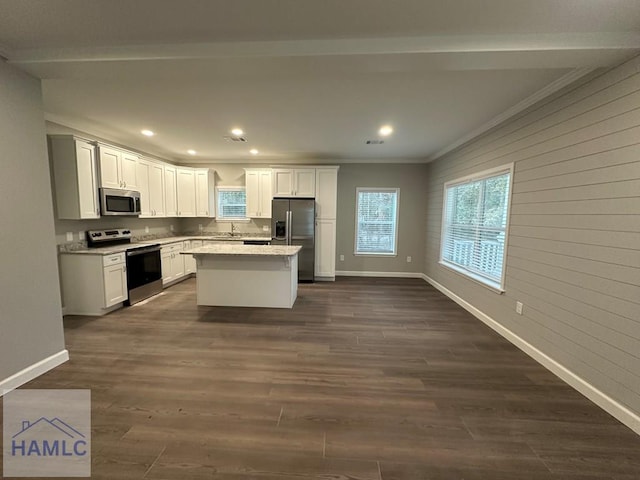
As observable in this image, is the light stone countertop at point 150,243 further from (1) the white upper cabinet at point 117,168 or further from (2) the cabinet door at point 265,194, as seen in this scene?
(1) the white upper cabinet at point 117,168

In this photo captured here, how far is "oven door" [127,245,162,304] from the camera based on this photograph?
396 centimetres

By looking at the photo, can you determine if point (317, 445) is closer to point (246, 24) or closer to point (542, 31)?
point (246, 24)

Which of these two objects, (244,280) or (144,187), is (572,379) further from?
(144,187)

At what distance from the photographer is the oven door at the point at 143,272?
3.96 meters

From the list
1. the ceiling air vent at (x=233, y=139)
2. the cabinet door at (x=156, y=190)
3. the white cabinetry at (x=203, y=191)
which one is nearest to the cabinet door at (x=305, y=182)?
the ceiling air vent at (x=233, y=139)

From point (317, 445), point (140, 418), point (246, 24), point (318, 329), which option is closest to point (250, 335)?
point (318, 329)

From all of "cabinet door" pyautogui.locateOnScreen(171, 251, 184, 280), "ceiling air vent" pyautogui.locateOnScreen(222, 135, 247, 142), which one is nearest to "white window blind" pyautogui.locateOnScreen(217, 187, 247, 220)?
"cabinet door" pyautogui.locateOnScreen(171, 251, 184, 280)

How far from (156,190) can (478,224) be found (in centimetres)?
566

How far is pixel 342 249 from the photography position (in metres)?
6.20

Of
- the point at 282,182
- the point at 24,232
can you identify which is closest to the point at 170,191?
the point at 282,182

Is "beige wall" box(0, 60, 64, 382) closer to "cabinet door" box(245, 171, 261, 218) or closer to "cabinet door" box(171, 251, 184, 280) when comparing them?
"cabinet door" box(171, 251, 184, 280)

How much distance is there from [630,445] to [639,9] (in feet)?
8.89

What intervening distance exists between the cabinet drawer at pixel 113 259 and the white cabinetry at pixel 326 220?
340 cm

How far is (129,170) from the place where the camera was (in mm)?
4281
